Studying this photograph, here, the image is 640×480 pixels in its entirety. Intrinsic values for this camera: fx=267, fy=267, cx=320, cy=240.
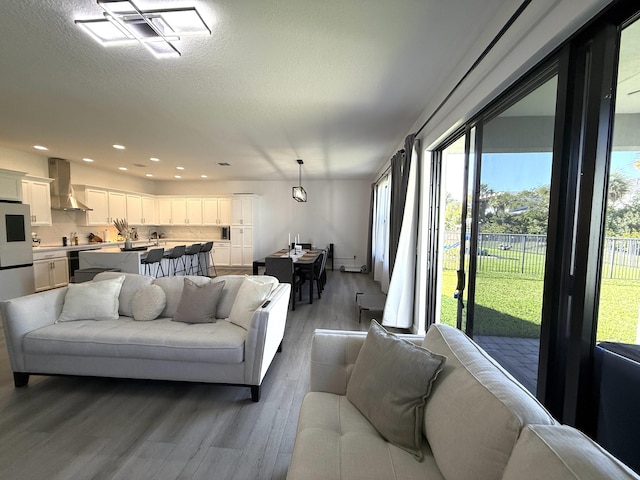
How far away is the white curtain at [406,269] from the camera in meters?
3.25

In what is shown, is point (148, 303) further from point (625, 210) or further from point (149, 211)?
point (149, 211)

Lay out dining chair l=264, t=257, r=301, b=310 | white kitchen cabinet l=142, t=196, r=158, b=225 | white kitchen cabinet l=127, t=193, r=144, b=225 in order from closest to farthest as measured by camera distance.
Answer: dining chair l=264, t=257, r=301, b=310 → white kitchen cabinet l=127, t=193, r=144, b=225 → white kitchen cabinet l=142, t=196, r=158, b=225

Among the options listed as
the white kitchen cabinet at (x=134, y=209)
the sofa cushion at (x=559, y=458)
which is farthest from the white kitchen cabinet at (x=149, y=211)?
the sofa cushion at (x=559, y=458)

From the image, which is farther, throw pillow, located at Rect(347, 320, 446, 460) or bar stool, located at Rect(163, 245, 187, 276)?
bar stool, located at Rect(163, 245, 187, 276)

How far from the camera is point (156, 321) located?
8.00 feet

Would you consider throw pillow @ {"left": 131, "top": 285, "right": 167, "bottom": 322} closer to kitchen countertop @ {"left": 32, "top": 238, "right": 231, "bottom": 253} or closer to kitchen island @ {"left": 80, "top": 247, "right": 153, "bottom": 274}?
kitchen island @ {"left": 80, "top": 247, "right": 153, "bottom": 274}

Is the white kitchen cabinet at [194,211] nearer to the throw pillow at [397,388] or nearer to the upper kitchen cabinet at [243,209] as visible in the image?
the upper kitchen cabinet at [243,209]

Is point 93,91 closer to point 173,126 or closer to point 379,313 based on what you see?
point 173,126

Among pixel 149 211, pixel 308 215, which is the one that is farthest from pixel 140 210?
pixel 308 215

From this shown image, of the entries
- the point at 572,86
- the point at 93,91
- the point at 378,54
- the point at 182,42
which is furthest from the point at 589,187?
the point at 93,91

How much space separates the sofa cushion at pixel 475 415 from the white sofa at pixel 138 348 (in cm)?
135

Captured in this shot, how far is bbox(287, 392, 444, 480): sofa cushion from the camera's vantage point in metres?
0.98

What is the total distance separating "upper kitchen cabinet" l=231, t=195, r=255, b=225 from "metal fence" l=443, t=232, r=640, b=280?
6.24 m

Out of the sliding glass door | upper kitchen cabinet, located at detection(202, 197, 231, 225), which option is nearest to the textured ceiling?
the sliding glass door
